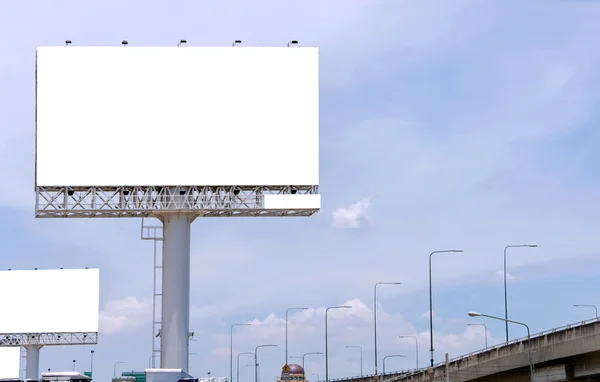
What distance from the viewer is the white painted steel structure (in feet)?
263

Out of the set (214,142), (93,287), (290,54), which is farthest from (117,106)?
(93,287)

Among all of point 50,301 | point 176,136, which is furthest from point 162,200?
point 50,301

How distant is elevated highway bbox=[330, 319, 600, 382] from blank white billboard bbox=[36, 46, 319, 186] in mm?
19298

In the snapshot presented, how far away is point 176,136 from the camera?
81125 millimetres

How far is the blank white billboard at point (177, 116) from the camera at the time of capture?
80.3 metres

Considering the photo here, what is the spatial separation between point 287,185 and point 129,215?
11764mm

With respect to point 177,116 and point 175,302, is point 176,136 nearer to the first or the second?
point 177,116

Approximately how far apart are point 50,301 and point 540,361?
68811mm

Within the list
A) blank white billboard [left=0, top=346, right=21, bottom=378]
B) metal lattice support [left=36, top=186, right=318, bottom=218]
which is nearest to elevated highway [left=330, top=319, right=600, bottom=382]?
metal lattice support [left=36, top=186, right=318, bottom=218]

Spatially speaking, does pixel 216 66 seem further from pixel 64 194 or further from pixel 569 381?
pixel 569 381

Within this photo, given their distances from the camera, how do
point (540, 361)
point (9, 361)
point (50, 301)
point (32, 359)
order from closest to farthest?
point (540, 361), point (50, 301), point (32, 359), point (9, 361)

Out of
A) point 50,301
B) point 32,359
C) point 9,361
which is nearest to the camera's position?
point 50,301

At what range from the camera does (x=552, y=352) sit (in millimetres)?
76312

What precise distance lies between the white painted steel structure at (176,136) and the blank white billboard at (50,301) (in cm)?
4829
